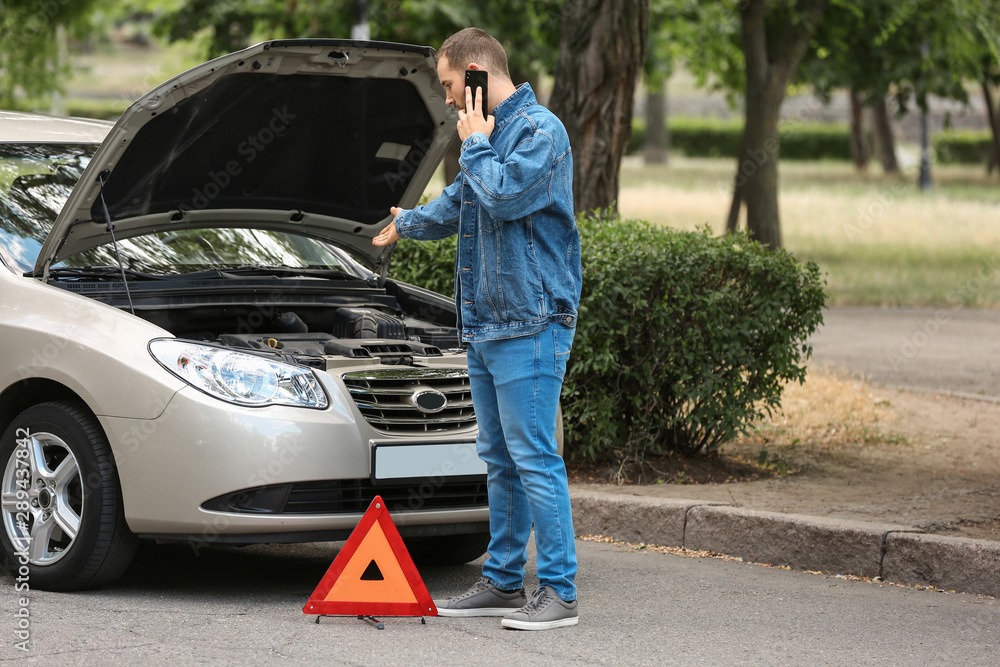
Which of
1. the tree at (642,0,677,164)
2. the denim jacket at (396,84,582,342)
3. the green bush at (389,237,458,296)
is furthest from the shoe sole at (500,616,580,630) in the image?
the tree at (642,0,677,164)

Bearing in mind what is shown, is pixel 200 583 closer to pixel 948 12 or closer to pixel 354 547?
pixel 354 547

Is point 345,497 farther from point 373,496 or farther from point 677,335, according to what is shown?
point 677,335

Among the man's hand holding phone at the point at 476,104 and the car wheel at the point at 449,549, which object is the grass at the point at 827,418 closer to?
the car wheel at the point at 449,549

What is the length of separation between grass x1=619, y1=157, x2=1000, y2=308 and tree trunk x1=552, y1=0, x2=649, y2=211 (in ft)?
2.56

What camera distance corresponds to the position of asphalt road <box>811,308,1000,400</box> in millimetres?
10219

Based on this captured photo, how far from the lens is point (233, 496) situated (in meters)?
4.34

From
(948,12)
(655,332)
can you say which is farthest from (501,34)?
(655,332)

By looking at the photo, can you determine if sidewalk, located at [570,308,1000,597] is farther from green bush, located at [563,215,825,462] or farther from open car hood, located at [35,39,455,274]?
open car hood, located at [35,39,455,274]

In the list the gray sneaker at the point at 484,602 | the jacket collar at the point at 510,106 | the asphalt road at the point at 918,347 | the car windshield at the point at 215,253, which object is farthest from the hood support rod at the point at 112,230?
the asphalt road at the point at 918,347

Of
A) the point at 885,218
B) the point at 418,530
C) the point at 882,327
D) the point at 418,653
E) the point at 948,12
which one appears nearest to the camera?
the point at 418,653

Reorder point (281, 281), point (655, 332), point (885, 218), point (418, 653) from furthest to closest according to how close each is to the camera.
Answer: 1. point (885, 218)
2. point (655, 332)
3. point (281, 281)
4. point (418, 653)

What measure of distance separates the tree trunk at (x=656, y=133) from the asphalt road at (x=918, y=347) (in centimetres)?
3853

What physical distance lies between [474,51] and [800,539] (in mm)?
2545

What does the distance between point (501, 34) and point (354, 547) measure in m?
13.8
